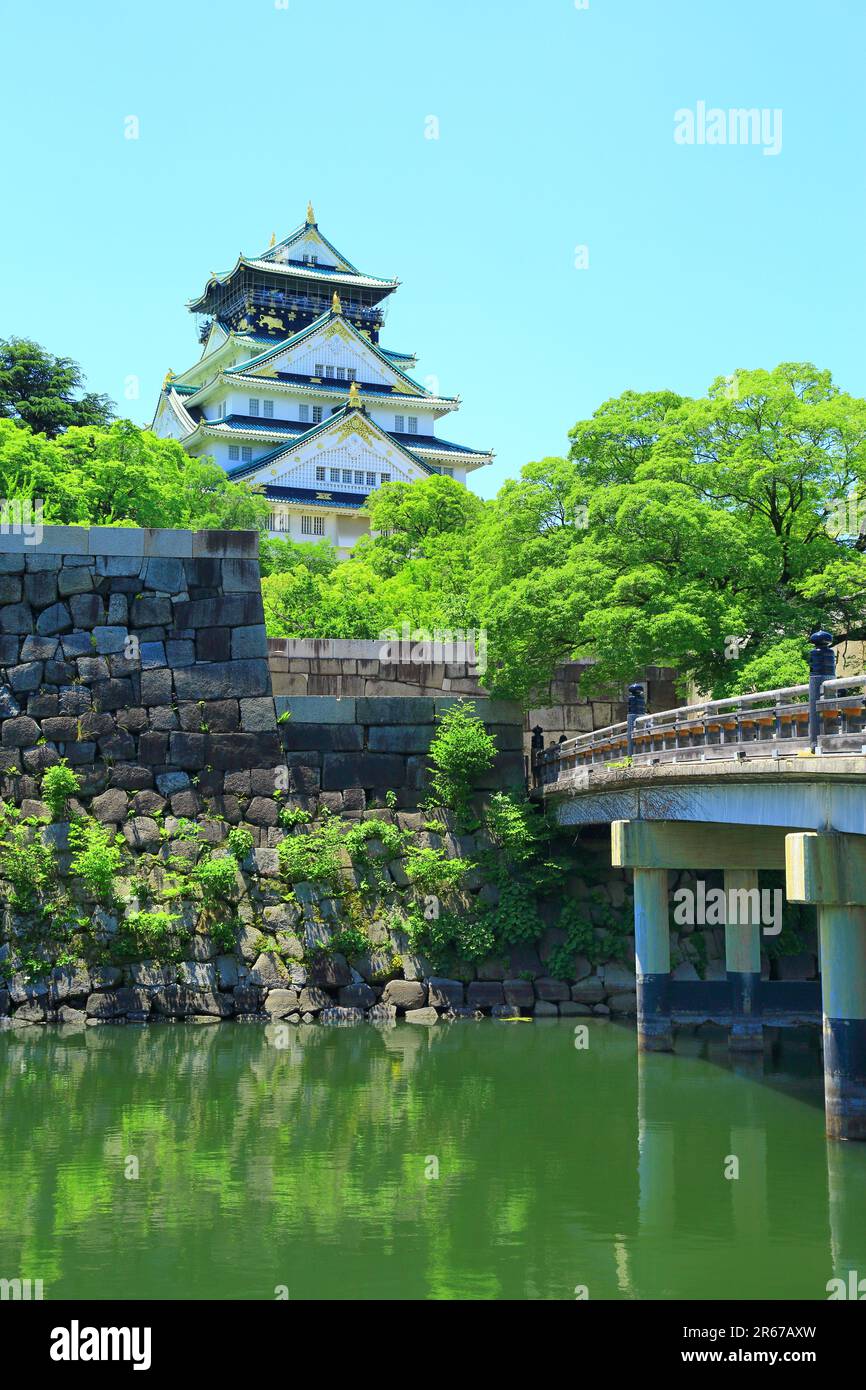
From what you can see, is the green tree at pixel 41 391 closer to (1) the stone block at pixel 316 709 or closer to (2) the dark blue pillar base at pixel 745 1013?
(1) the stone block at pixel 316 709

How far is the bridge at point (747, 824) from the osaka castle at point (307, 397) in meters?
34.8

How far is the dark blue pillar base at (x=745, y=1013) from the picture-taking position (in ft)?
72.5

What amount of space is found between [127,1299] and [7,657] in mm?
17063

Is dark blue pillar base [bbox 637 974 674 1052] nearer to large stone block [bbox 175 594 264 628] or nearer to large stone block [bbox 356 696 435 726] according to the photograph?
large stone block [bbox 356 696 435 726]

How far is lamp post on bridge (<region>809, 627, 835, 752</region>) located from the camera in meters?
15.3

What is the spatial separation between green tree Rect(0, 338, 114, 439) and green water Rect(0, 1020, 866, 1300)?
1054 inches

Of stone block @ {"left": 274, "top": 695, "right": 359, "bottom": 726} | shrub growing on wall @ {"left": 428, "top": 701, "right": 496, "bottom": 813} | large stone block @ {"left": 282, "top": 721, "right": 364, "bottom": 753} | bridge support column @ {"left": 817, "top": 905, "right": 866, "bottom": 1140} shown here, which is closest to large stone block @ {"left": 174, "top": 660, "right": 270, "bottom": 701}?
stone block @ {"left": 274, "top": 695, "right": 359, "bottom": 726}

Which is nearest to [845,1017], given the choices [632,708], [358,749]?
[632,708]

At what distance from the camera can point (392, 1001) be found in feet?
84.4

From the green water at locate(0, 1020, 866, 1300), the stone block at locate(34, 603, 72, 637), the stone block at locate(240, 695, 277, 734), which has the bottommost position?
the green water at locate(0, 1020, 866, 1300)

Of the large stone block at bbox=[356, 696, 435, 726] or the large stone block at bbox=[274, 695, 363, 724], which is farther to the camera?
the large stone block at bbox=[356, 696, 435, 726]

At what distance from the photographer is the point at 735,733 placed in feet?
60.5

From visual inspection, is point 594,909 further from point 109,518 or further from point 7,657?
point 109,518

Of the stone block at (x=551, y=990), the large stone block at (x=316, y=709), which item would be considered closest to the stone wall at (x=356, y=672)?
the large stone block at (x=316, y=709)
